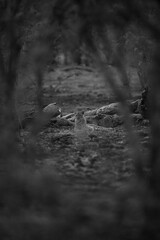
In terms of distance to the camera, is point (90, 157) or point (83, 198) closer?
point (83, 198)

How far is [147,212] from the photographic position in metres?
4.54

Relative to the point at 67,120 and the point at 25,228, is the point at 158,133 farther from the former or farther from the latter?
the point at 67,120

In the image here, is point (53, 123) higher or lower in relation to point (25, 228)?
higher

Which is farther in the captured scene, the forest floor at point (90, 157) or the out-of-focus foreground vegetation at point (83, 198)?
the forest floor at point (90, 157)

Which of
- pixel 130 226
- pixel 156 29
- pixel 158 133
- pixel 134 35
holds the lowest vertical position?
pixel 130 226

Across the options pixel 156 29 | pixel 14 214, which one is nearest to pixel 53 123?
pixel 14 214

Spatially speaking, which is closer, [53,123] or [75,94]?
[53,123]

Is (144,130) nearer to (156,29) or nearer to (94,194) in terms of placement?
(94,194)

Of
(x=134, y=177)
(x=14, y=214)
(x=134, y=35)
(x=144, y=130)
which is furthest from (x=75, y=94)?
(x=14, y=214)

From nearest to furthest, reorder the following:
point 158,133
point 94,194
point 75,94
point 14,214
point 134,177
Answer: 1. point 158,133
2. point 14,214
3. point 94,194
4. point 134,177
5. point 75,94

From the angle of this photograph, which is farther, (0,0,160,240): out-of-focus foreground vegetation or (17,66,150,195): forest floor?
(17,66,150,195): forest floor

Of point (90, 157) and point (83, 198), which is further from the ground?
point (90, 157)

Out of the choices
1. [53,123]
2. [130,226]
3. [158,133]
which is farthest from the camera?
[53,123]

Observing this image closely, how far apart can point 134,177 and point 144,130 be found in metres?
4.43
